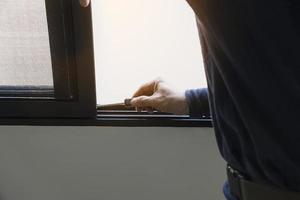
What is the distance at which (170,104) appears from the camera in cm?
95

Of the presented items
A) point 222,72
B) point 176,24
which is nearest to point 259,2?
point 222,72

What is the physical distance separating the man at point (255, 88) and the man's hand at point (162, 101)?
Result: 0.22 m

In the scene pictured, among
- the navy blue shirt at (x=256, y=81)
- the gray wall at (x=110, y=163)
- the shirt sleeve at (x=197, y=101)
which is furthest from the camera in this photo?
the gray wall at (x=110, y=163)

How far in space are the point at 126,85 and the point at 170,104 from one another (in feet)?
0.77

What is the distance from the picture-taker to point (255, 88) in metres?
0.61

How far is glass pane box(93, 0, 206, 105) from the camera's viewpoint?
1.09m

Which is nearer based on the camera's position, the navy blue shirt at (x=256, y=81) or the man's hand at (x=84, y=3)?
the navy blue shirt at (x=256, y=81)

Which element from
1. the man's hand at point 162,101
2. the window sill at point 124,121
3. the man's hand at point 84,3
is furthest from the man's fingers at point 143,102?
the man's hand at point 84,3

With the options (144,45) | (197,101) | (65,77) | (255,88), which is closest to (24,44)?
(65,77)

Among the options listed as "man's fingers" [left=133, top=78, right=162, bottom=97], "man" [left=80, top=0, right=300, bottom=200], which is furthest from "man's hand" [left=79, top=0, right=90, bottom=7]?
"man" [left=80, top=0, right=300, bottom=200]

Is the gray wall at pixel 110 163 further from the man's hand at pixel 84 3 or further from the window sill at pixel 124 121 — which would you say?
the man's hand at pixel 84 3

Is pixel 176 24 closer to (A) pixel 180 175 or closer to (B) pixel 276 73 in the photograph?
(A) pixel 180 175

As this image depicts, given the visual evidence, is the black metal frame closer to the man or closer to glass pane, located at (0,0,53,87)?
glass pane, located at (0,0,53,87)

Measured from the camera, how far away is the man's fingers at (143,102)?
0.97 metres
